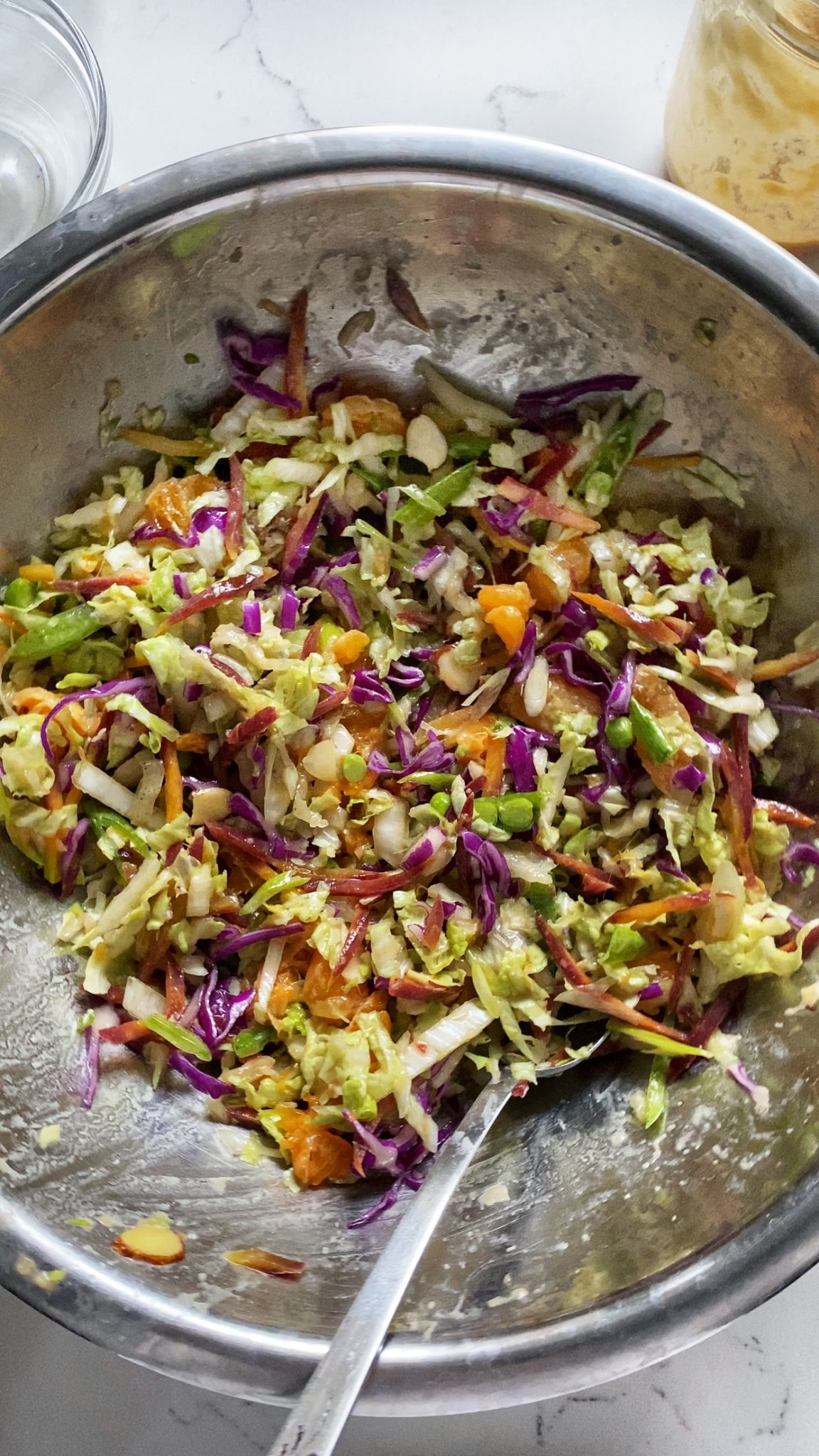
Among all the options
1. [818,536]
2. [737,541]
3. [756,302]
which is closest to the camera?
[756,302]

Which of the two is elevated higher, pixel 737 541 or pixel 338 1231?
pixel 737 541

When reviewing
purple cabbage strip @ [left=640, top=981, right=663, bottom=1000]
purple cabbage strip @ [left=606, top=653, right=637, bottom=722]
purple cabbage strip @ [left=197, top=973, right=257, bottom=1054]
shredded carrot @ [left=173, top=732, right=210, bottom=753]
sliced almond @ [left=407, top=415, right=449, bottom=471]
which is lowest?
purple cabbage strip @ [left=640, top=981, right=663, bottom=1000]

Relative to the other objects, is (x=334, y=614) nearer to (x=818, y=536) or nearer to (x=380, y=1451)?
(x=818, y=536)

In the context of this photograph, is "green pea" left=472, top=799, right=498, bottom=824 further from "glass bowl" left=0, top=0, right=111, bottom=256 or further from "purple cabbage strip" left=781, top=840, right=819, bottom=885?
"glass bowl" left=0, top=0, right=111, bottom=256

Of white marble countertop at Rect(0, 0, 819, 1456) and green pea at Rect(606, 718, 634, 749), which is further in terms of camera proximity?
white marble countertop at Rect(0, 0, 819, 1456)

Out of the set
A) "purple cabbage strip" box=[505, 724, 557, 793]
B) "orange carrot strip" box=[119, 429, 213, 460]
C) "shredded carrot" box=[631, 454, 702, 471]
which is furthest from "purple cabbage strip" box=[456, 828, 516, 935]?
"orange carrot strip" box=[119, 429, 213, 460]

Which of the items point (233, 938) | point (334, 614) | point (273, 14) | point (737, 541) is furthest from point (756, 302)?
point (273, 14)
